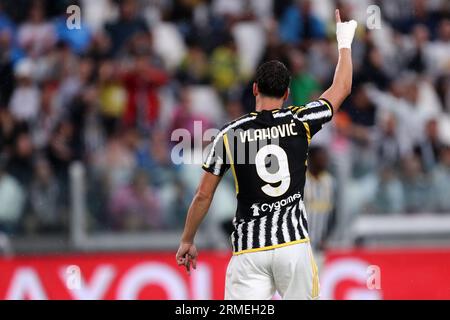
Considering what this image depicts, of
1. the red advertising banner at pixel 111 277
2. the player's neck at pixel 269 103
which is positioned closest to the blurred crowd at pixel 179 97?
the red advertising banner at pixel 111 277

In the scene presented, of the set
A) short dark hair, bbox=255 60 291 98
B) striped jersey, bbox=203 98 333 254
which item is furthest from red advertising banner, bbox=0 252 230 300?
short dark hair, bbox=255 60 291 98

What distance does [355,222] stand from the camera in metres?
11.0

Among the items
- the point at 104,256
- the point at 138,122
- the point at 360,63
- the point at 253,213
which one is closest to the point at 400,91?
the point at 360,63

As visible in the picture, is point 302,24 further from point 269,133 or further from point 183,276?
point 269,133

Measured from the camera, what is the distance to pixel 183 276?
10.6 metres

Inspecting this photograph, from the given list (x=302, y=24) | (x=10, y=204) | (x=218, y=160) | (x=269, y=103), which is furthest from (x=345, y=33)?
(x=302, y=24)

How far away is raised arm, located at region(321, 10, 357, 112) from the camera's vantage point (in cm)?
658

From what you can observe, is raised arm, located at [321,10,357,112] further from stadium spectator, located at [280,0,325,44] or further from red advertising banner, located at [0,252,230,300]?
stadium spectator, located at [280,0,325,44]

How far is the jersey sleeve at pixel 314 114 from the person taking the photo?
641 centimetres

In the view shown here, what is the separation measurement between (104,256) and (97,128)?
225 cm

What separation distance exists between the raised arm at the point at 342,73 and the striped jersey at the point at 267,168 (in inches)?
9.3

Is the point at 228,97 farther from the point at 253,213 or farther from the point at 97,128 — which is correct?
the point at 253,213

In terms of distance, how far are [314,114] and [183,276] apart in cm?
455

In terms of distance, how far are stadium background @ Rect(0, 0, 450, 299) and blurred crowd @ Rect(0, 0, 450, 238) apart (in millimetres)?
19
